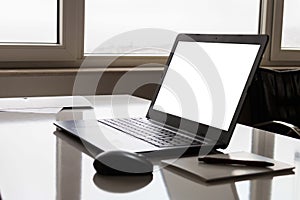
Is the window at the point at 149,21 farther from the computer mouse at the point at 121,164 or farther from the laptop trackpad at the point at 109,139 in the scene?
the computer mouse at the point at 121,164

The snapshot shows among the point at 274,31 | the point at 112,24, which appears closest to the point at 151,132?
the point at 112,24

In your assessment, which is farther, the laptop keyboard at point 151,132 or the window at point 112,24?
the window at point 112,24

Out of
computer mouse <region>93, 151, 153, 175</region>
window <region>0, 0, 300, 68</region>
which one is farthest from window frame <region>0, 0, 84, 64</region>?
computer mouse <region>93, 151, 153, 175</region>

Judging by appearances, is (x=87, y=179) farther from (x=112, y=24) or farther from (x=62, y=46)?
(x=112, y=24)

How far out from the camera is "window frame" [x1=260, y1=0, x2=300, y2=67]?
315cm

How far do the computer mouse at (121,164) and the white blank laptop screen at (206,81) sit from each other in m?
0.27

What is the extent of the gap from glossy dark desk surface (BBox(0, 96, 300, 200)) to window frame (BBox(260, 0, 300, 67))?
1959 mm

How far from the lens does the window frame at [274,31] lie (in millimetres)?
3148

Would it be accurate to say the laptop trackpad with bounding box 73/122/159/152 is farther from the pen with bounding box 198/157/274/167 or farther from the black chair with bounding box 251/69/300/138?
the black chair with bounding box 251/69/300/138

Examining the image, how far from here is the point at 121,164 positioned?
3.10ft

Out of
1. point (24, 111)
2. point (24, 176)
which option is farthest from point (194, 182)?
point (24, 111)

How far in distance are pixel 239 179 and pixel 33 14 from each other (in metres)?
1.88

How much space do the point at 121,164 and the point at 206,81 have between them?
0.42 meters

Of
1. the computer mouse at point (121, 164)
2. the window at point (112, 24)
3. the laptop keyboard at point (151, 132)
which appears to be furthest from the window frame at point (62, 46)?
the computer mouse at point (121, 164)
